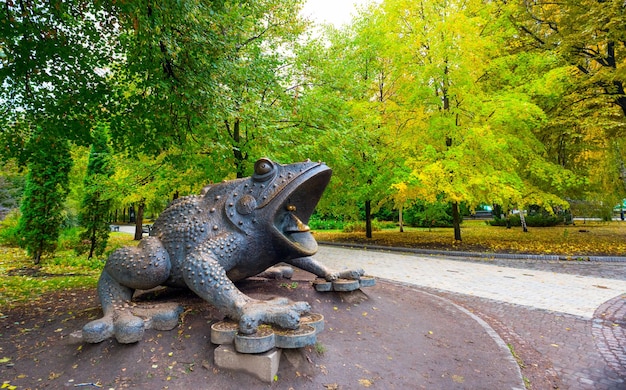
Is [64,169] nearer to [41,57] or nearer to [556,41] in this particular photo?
[41,57]

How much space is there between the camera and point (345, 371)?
304cm

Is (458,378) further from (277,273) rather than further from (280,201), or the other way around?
(277,273)

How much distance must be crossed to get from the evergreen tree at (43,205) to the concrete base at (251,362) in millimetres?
9645

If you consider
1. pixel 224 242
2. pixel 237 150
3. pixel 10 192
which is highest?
pixel 237 150

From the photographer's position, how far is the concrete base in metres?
2.75

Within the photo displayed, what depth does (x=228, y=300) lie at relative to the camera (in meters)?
3.22

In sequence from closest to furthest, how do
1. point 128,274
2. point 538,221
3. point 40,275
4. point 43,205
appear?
1. point 128,274
2. point 40,275
3. point 43,205
4. point 538,221

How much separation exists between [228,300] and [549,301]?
6.64 metres

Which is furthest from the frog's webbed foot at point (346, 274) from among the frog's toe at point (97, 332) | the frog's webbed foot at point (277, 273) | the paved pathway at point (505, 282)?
the paved pathway at point (505, 282)

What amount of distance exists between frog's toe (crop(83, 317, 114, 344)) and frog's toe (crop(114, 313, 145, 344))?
0.24 ft

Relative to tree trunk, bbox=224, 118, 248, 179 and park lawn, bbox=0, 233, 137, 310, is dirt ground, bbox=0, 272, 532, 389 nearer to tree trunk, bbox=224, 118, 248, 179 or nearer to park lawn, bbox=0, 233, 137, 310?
park lawn, bbox=0, 233, 137, 310

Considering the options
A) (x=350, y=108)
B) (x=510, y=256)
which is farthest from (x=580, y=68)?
(x=350, y=108)

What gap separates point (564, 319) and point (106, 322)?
22.3 ft

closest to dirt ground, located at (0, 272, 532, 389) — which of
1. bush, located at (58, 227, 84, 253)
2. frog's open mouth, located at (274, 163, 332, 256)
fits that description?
frog's open mouth, located at (274, 163, 332, 256)
